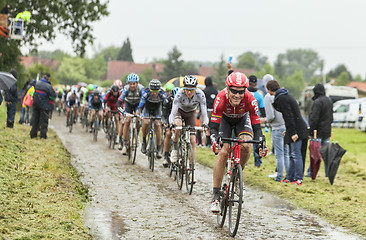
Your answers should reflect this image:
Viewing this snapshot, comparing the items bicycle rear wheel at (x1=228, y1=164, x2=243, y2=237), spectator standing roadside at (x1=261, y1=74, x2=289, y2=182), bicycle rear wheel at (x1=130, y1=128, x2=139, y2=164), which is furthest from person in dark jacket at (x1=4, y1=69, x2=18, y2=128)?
bicycle rear wheel at (x1=228, y1=164, x2=243, y2=237)

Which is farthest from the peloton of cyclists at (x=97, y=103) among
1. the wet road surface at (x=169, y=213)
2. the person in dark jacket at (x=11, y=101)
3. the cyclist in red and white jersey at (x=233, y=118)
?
the cyclist in red and white jersey at (x=233, y=118)

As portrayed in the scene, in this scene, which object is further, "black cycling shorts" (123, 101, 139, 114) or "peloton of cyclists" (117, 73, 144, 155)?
"black cycling shorts" (123, 101, 139, 114)

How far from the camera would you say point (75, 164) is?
13555mm

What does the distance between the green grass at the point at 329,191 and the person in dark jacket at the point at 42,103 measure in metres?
5.37

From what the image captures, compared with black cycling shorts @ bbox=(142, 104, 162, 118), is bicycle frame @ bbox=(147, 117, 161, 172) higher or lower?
lower

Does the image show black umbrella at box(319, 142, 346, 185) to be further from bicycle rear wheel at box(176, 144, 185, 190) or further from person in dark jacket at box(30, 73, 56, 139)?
person in dark jacket at box(30, 73, 56, 139)

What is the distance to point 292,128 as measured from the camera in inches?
459

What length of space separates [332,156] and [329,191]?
105 centimetres

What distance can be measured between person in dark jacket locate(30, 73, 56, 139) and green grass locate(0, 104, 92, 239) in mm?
4190

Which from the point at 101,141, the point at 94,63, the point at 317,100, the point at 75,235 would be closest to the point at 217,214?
the point at 75,235

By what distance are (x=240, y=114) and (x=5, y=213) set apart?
3399 millimetres

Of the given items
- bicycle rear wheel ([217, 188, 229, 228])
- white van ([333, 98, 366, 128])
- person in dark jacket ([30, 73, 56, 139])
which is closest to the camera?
bicycle rear wheel ([217, 188, 229, 228])

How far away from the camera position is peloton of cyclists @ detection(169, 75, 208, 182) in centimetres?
1046

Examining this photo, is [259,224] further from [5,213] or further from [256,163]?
[256,163]
